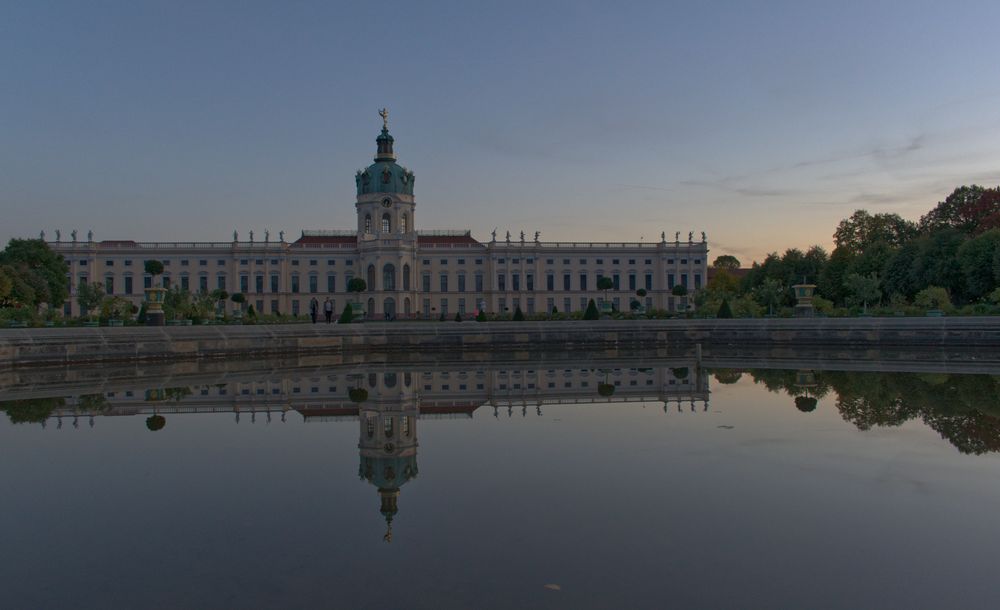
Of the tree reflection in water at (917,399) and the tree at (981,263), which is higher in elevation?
the tree at (981,263)

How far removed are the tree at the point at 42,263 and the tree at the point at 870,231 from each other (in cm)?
6076

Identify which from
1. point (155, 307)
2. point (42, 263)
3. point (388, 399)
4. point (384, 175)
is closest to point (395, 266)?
point (384, 175)

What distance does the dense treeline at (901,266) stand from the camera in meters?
43.6

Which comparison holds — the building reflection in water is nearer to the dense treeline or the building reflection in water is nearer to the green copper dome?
the dense treeline

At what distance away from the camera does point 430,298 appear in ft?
242

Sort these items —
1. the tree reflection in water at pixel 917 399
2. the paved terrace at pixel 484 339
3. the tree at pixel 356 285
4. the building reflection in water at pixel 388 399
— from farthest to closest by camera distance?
1. the tree at pixel 356 285
2. the paved terrace at pixel 484 339
3. the building reflection in water at pixel 388 399
4. the tree reflection in water at pixel 917 399

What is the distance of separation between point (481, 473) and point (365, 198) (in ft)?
213

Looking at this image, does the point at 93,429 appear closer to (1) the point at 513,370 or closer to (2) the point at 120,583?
(2) the point at 120,583

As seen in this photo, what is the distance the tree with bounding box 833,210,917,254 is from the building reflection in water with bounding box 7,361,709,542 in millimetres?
54167

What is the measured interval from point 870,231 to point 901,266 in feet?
59.6

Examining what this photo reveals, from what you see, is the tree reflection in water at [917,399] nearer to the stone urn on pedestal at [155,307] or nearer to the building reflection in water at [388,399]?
the building reflection in water at [388,399]

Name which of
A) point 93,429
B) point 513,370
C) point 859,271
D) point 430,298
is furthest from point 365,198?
point 93,429

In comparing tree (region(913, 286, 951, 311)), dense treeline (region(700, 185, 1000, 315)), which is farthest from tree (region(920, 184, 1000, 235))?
tree (region(913, 286, 951, 311))

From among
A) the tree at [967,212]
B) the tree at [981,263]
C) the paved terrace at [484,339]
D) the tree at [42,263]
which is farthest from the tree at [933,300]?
the tree at [42,263]
